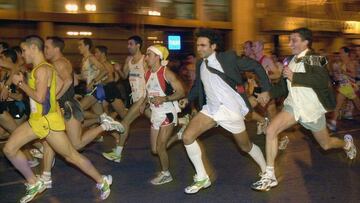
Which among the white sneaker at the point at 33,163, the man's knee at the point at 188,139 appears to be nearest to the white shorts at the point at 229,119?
the man's knee at the point at 188,139

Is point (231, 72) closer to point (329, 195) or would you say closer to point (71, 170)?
point (329, 195)

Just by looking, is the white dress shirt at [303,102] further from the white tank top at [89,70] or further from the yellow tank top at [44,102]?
the white tank top at [89,70]

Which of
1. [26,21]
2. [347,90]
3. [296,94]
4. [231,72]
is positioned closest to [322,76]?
[296,94]

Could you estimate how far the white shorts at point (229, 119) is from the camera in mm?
6141

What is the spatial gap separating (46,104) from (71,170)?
6.84ft

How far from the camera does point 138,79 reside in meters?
8.08

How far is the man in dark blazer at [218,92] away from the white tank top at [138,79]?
1.86 meters

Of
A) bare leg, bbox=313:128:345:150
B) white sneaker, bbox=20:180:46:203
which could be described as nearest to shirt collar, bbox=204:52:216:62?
bare leg, bbox=313:128:345:150

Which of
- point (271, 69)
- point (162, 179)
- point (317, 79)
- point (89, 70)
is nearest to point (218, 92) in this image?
point (317, 79)

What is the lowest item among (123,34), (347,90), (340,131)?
(340,131)

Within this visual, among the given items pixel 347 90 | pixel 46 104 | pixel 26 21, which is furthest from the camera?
pixel 26 21

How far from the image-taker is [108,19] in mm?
16422

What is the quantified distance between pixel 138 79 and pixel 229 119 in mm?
2319

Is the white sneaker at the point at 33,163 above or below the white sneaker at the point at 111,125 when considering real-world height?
below
